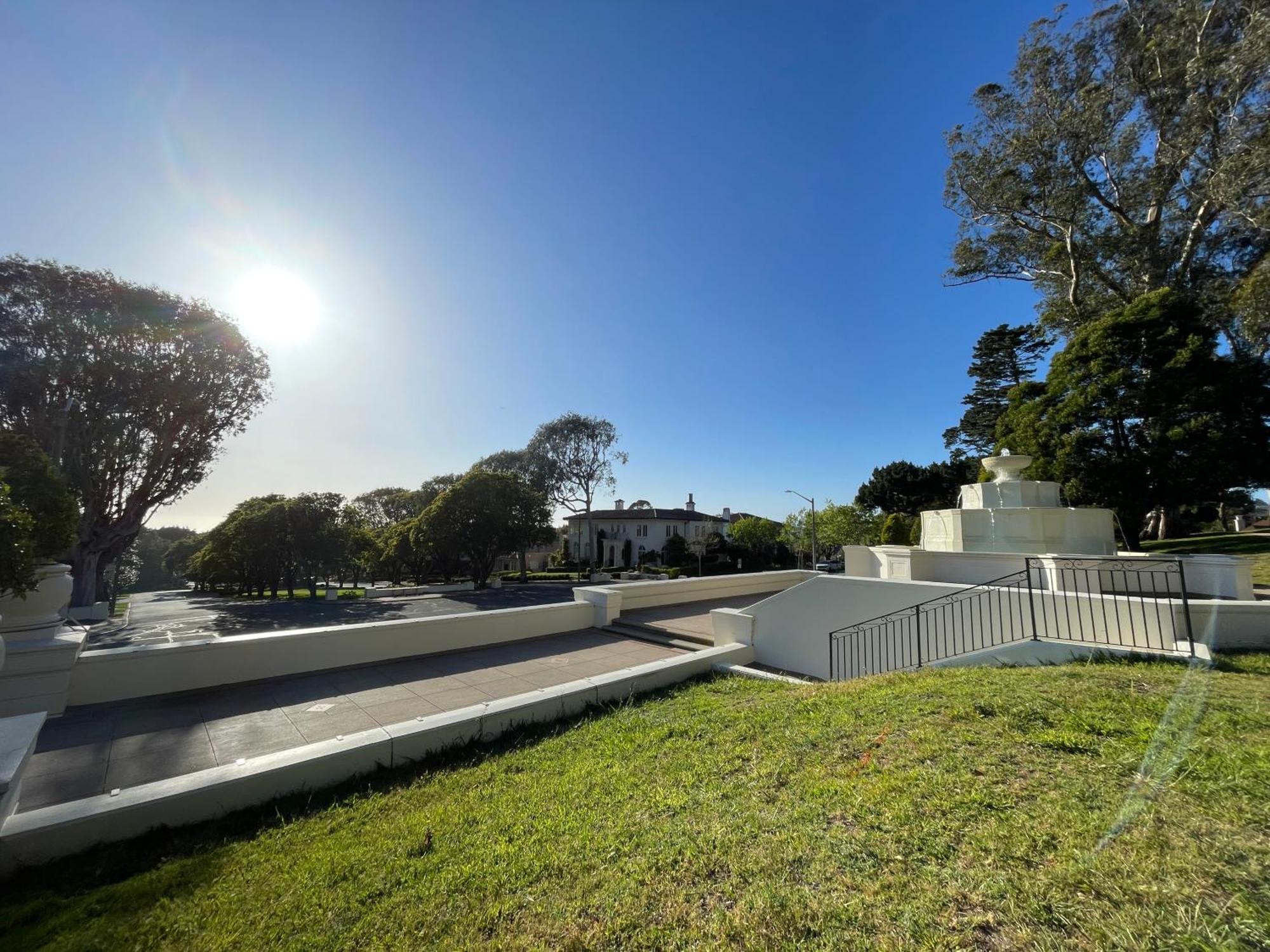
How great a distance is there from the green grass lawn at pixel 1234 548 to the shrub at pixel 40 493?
1921 cm

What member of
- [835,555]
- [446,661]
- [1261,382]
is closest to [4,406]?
[446,661]

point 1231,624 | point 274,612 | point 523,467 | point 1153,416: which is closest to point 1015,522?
point 1231,624

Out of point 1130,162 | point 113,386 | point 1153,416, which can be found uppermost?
point 1130,162

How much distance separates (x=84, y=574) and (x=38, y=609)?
21684 mm

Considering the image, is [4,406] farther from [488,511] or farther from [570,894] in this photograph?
[570,894]

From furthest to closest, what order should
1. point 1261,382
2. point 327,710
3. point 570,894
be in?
point 1261,382 → point 327,710 → point 570,894

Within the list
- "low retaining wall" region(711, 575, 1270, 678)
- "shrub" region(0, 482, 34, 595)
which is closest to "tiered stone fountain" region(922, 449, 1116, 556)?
"low retaining wall" region(711, 575, 1270, 678)

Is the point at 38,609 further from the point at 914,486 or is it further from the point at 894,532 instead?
the point at 914,486

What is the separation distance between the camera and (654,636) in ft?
29.7

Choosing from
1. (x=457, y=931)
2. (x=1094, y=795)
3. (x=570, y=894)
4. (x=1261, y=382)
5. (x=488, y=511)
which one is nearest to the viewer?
A: (x=457, y=931)

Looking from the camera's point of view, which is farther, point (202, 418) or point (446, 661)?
point (202, 418)

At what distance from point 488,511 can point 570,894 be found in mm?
28331

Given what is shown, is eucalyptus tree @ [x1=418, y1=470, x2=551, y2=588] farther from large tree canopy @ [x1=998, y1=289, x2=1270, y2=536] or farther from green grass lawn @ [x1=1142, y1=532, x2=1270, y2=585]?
green grass lawn @ [x1=1142, y1=532, x2=1270, y2=585]

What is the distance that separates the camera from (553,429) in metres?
40.5
